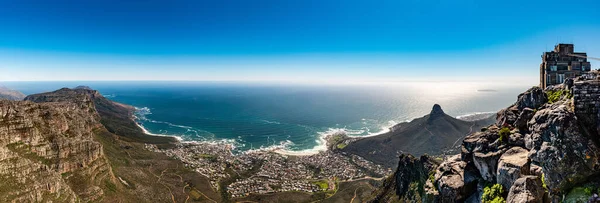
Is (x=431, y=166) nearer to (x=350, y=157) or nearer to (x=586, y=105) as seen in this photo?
(x=586, y=105)

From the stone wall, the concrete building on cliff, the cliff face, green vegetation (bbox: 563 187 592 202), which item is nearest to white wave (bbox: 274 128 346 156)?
the cliff face

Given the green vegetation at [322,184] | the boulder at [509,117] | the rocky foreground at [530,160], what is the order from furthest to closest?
the green vegetation at [322,184], the boulder at [509,117], the rocky foreground at [530,160]

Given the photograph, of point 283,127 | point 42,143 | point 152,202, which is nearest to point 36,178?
point 42,143

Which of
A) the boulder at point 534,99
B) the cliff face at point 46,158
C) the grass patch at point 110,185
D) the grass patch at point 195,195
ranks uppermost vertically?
the boulder at point 534,99

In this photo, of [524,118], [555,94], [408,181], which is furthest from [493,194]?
[408,181]

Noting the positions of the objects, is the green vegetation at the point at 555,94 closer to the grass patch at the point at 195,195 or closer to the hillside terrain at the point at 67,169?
the hillside terrain at the point at 67,169

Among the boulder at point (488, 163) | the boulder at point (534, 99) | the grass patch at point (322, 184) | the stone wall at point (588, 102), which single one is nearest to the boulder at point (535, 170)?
the boulder at point (488, 163)

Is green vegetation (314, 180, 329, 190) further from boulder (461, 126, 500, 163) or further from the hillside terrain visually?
boulder (461, 126, 500, 163)
